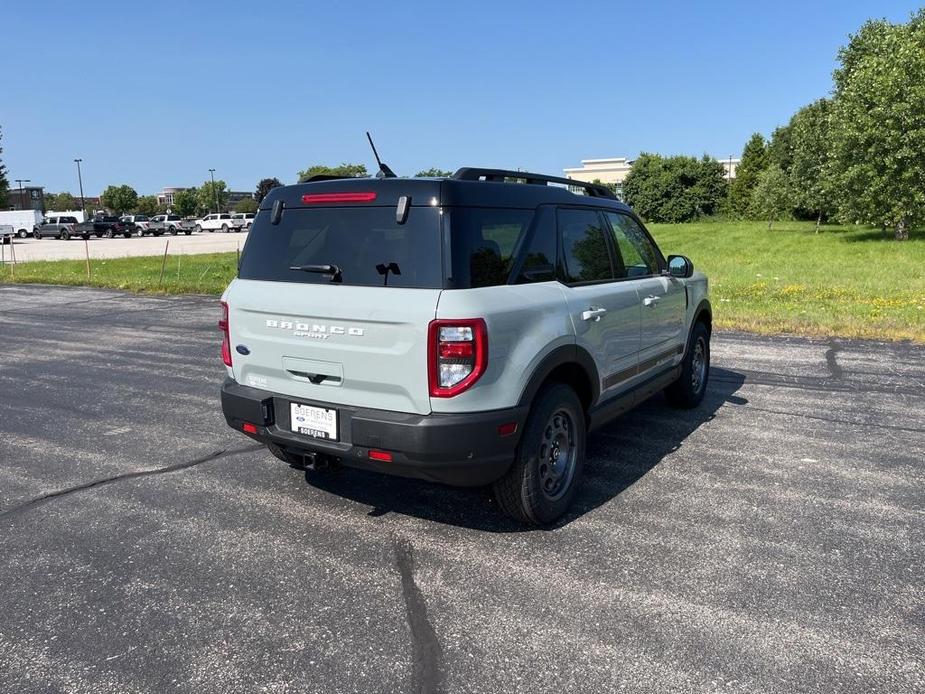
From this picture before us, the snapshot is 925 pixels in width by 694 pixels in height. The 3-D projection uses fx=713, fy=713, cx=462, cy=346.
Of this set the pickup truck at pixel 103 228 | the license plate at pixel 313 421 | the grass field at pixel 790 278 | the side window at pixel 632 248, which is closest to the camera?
the license plate at pixel 313 421

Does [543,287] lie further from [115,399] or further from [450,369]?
[115,399]

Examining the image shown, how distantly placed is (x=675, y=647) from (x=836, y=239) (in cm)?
3682

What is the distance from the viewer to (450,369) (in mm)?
3438

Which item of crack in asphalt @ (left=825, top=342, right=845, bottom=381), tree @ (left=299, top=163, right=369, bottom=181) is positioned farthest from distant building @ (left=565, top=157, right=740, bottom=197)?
crack in asphalt @ (left=825, top=342, right=845, bottom=381)

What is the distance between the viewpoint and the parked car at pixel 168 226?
6450 centimetres

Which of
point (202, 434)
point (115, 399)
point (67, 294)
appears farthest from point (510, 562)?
point (67, 294)

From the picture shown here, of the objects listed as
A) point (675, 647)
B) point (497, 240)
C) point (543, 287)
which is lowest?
point (675, 647)

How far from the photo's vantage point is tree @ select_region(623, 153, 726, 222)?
68125mm

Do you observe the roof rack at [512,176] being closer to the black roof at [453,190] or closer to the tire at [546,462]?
the black roof at [453,190]

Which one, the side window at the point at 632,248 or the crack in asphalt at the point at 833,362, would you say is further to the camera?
the crack in asphalt at the point at 833,362

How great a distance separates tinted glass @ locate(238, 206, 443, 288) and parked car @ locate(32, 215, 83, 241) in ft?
199

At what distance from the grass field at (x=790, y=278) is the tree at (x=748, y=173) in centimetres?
2883

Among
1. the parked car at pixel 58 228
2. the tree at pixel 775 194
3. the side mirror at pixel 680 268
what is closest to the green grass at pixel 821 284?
the side mirror at pixel 680 268

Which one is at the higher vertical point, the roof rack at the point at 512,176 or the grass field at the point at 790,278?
the roof rack at the point at 512,176
